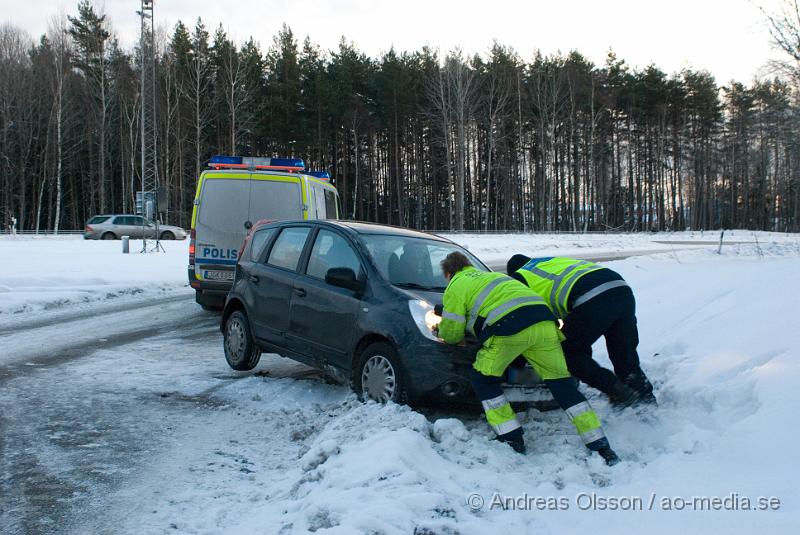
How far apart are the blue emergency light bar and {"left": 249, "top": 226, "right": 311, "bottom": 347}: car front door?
4.98 m

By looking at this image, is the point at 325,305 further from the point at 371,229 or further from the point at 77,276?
the point at 77,276

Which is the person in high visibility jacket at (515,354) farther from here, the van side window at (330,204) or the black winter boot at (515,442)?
the van side window at (330,204)

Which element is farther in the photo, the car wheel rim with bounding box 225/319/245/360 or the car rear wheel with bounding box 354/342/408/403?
the car wheel rim with bounding box 225/319/245/360

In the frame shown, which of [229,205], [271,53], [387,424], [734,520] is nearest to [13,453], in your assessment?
[387,424]

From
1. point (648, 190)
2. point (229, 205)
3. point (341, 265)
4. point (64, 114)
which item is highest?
point (64, 114)

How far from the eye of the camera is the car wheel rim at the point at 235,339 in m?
6.89

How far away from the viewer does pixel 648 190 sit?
66.1 metres

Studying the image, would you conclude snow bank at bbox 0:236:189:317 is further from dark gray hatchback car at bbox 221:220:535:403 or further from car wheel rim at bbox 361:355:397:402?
car wheel rim at bbox 361:355:397:402

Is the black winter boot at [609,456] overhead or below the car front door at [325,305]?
below

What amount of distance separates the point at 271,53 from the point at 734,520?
2093 inches

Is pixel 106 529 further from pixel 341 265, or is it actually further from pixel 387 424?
pixel 341 265

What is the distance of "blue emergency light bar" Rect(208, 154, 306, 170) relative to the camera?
1129cm

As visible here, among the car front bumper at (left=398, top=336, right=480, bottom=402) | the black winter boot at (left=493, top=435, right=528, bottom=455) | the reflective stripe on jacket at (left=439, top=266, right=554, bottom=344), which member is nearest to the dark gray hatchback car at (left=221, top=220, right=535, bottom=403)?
the car front bumper at (left=398, top=336, right=480, bottom=402)

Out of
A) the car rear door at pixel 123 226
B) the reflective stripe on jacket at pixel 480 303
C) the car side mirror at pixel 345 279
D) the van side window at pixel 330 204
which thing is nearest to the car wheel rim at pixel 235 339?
the car side mirror at pixel 345 279
